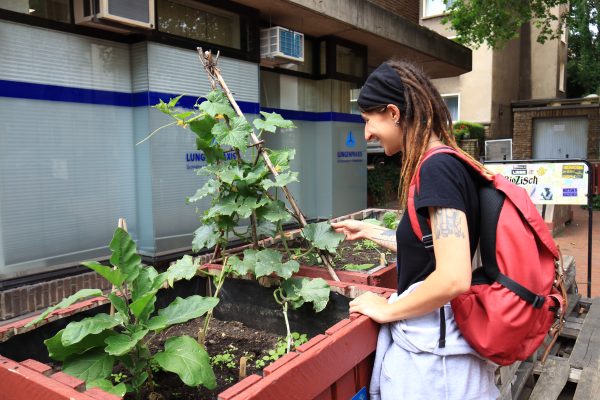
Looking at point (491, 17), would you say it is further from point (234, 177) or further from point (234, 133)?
point (234, 177)

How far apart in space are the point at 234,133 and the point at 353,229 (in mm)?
806

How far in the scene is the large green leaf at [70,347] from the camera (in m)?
1.70

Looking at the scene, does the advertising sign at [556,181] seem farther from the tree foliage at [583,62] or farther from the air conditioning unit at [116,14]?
the tree foliage at [583,62]

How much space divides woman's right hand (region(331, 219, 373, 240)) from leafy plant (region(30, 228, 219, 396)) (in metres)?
0.97

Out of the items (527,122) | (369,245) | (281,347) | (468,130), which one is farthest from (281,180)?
(527,122)

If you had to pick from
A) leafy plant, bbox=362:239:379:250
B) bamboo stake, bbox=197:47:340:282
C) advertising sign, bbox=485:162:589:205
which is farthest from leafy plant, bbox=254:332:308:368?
advertising sign, bbox=485:162:589:205

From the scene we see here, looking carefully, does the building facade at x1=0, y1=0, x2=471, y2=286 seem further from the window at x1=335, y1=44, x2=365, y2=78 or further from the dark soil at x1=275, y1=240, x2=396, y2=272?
the dark soil at x1=275, y1=240, x2=396, y2=272

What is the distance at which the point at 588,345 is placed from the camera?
3320 millimetres

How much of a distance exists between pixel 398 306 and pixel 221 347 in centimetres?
116

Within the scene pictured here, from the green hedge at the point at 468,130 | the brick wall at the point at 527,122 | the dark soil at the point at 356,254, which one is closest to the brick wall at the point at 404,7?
the green hedge at the point at 468,130

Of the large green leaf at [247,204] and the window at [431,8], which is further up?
the window at [431,8]

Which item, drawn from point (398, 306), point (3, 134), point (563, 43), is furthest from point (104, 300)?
point (563, 43)

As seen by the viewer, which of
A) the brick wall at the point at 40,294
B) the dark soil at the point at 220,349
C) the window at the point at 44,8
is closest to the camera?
the dark soil at the point at 220,349

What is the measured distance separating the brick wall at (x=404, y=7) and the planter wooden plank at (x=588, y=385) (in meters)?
9.51
